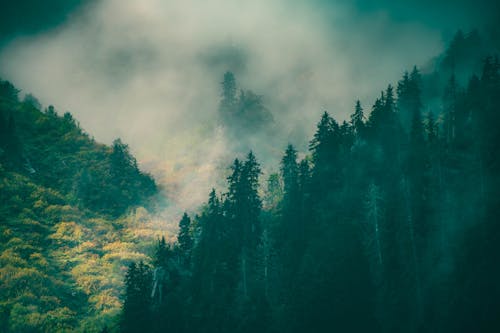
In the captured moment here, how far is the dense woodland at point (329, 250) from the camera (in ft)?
194

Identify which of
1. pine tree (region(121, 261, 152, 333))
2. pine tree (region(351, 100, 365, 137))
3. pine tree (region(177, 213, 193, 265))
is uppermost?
pine tree (region(351, 100, 365, 137))

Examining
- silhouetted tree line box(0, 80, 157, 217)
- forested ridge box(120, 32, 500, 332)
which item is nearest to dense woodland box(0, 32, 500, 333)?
forested ridge box(120, 32, 500, 332)

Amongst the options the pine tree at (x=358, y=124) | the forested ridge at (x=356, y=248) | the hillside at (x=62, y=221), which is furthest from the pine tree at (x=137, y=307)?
the pine tree at (x=358, y=124)

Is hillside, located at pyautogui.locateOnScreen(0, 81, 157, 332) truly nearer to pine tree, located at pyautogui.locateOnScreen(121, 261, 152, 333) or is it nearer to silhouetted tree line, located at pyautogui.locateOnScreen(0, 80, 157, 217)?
silhouetted tree line, located at pyautogui.locateOnScreen(0, 80, 157, 217)

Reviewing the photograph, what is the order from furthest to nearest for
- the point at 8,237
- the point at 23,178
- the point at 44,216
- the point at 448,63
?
the point at 448,63 < the point at 23,178 < the point at 44,216 < the point at 8,237

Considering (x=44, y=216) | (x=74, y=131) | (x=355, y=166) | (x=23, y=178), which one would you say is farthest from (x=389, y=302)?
(x=74, y=131)

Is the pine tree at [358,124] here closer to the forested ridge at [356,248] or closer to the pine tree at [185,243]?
the forested ridge at [356,248]

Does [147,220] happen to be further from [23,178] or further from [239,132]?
[239,132]

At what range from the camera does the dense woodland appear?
59.0 m

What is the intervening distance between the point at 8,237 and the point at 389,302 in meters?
70.2

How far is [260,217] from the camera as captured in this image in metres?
79.1

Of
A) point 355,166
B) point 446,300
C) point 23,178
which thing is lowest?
point 446,300

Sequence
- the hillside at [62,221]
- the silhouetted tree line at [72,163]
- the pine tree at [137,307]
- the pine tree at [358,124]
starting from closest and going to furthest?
the pine tree at [137,307], the hillside at [62,221], the pine tree at [358,124], the silhouetted tree line at [72,163]

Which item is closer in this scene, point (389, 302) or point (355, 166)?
point (389, 302)
